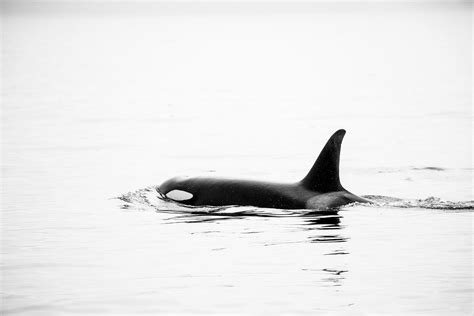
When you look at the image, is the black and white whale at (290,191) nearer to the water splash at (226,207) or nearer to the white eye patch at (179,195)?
the white eye patch at (179,195)

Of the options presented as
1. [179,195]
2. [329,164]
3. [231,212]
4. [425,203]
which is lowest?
[231,212]

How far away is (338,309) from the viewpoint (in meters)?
10.9

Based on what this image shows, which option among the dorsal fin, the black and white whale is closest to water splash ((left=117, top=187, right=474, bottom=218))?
the black and white whale

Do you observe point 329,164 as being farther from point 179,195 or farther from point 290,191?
point 179,195

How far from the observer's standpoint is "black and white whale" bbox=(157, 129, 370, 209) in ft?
49.0

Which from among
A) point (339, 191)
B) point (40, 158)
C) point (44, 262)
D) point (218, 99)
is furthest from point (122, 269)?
point (218, 99)

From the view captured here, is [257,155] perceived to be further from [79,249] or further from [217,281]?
[217,281]

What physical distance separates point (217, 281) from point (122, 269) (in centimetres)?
130

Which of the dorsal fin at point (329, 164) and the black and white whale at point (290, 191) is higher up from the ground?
the dorsal fin at point (329, 164)

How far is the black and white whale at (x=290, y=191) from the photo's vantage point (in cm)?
1495

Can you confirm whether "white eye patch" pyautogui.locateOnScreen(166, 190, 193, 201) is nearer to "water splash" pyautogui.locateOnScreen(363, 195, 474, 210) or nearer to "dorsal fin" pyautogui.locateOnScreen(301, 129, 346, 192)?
"dorsal fin" pyautogui.locateOnScreen(301, 129, 346, 192)

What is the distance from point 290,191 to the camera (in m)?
15.5

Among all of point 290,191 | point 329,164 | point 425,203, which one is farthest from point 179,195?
point 425,203

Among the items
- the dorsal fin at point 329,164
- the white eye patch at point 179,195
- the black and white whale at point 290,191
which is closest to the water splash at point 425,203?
the black and white whale at point 290,191
